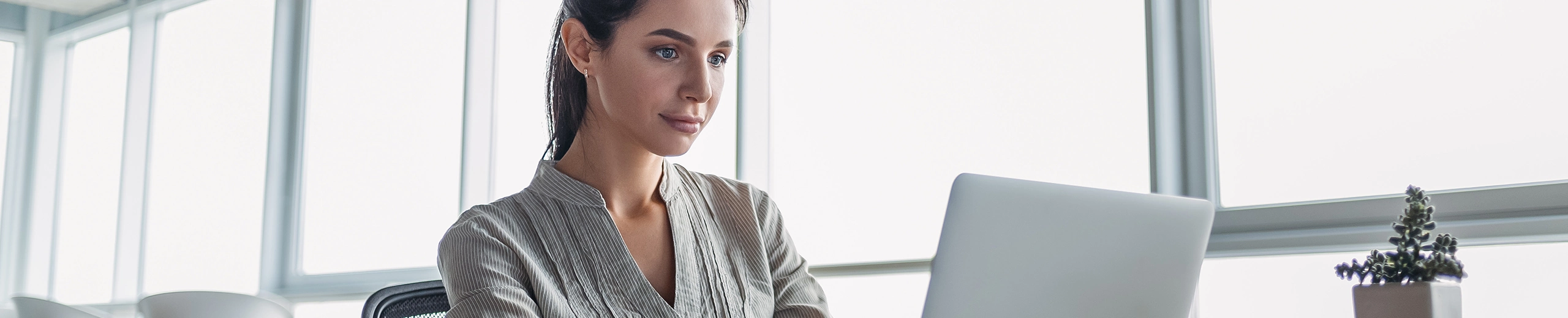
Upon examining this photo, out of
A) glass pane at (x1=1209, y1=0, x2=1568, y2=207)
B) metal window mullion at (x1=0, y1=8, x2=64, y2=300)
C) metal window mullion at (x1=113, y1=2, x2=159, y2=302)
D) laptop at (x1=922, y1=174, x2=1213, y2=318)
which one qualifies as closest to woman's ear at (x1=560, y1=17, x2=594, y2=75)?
laptop at (x1=922, y1=174, x2=1213, y2=318)

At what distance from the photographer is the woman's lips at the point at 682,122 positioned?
3.98 feet

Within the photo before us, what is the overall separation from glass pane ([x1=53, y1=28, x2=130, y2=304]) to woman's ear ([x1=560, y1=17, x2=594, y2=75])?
3.74 metres

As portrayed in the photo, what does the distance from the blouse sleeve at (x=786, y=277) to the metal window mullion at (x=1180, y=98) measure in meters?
0.93

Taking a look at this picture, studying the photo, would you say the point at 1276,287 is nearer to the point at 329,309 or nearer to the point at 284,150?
the point at 329,309

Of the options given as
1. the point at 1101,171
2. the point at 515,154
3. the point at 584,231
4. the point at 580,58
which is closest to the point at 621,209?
the point at 584,231

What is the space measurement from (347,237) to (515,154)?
0.82 meters

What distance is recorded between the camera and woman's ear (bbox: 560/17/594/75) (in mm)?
1267

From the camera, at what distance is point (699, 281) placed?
127 cm

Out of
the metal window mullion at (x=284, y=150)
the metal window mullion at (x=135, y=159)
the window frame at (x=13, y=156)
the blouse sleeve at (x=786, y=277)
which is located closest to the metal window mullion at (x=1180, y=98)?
the blouse sleeve at (x=786, y=277)

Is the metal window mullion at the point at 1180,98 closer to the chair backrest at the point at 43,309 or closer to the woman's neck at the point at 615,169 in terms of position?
the woman's neck at the point at 615,169

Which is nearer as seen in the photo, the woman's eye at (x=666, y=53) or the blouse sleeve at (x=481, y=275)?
the blouse sleeve at (x=481, y=275)

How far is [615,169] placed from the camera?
1281 millimetres

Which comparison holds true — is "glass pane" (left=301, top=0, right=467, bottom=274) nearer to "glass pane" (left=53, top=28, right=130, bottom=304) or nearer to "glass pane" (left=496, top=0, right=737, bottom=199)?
"glass pane" (left=496, top=0, right=737, bottom=199)

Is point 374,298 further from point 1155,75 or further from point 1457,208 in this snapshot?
point 1457,208
